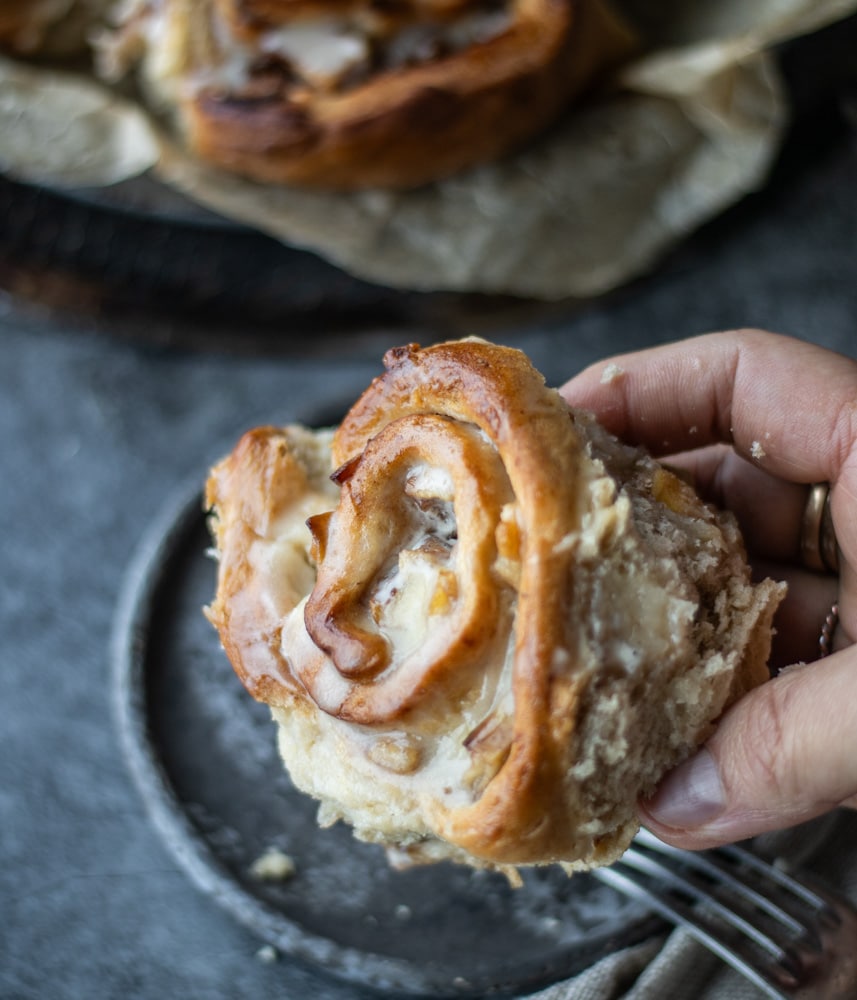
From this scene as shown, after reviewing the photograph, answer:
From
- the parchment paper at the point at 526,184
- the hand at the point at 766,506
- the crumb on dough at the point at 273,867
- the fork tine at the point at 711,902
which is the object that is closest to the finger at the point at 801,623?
the hand at the point at 766,506

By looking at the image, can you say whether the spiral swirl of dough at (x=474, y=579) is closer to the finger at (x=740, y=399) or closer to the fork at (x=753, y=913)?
the finger at (x=740, y=399)

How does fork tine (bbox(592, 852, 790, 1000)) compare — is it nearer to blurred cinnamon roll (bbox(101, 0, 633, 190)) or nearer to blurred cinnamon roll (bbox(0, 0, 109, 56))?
blurred cinnamon roll (bbox(101, 0, 633, 190))

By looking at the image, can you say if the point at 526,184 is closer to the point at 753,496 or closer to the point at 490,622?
the point at 753,496

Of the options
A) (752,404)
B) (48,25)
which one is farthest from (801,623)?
(48,25)

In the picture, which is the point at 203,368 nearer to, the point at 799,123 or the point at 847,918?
the point at 799,123

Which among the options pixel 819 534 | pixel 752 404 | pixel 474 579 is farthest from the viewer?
pixel 819 534
